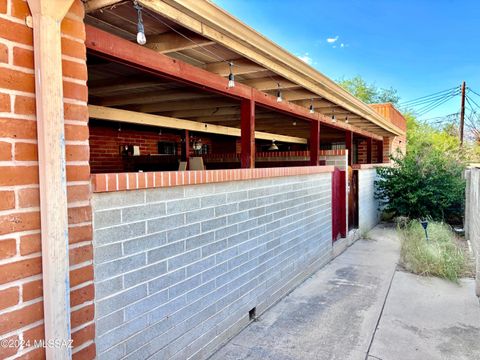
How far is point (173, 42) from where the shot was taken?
2.85 meters

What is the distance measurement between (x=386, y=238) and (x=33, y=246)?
24.8ft

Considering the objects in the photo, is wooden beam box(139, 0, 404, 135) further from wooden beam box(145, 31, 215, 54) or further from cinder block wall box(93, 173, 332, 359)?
cinder block wall box(93, 173, 332, 359)

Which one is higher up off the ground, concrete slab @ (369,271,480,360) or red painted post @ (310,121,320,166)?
red painted post @ (310,121,320,166)

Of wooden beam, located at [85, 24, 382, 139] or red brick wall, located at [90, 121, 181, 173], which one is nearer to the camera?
wooden beam, located at [85, 24, 382, 139]

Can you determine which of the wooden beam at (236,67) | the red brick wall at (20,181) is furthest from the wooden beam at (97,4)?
the wooden beam at (236,67)

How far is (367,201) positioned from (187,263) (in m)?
6.79

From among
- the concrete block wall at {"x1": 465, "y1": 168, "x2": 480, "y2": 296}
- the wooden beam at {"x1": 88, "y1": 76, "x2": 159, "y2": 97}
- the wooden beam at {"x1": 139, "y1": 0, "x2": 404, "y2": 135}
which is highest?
the wooden beam at {"x1": 139, "y1": 0, "x2": 404, "y2": 135}

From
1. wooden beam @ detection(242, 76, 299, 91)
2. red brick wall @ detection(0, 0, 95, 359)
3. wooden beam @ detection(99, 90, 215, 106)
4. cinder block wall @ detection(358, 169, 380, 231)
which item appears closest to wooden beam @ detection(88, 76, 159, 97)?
wooden beam @ detection(99, 90, 215, 106)

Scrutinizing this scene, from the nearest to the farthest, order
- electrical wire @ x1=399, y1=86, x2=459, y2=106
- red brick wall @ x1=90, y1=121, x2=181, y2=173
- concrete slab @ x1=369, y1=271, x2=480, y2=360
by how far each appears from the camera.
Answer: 1. concrete slab @ x1=369, y1=271, x2=480, y2=360
2. red brick wall @ x1=90, y1=121, x2=181, y2=173
3. electrical wire @ x1=399, y1=86, x2=459, y2=106

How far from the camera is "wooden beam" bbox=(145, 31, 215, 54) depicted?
2830mm

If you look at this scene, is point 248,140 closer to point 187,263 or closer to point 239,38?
point 239,38

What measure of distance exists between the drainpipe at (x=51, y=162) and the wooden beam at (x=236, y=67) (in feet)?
6.59

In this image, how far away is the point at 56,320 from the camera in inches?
64.5

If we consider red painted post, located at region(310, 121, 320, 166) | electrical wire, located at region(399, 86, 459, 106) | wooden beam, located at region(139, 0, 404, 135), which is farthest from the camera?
electrical wire, located at region(399, 86, 459, 106)
